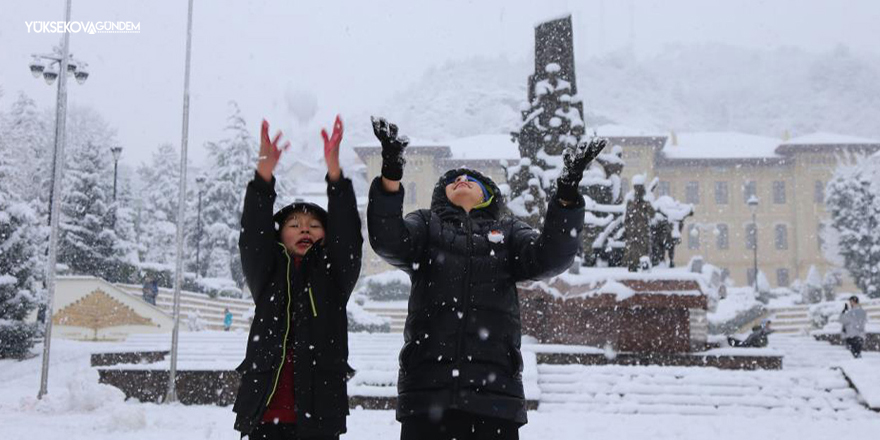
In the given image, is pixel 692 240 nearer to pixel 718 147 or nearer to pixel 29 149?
pixel 718 147

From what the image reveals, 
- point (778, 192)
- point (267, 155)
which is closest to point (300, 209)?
point (267, 155)

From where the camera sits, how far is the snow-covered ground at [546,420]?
838cm

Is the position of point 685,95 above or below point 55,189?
above

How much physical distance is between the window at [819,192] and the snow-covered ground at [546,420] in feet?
195

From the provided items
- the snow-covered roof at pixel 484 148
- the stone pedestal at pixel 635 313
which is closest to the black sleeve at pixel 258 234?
the stone pedestal at pixel 635 313

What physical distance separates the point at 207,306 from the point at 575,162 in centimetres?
3540

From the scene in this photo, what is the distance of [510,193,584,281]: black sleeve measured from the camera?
3340 millimetres

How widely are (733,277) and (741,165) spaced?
9.47m

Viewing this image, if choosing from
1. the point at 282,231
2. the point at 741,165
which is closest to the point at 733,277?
the point at 741,165

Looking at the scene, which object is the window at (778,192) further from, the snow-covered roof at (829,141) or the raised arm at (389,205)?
the raised arm at (389,205)

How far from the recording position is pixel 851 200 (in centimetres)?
5284

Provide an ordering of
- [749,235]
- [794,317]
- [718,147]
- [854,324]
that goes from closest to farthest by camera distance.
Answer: [854,324]
[794,317]
[749,235]
[718,147]

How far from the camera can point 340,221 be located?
3.36 metres

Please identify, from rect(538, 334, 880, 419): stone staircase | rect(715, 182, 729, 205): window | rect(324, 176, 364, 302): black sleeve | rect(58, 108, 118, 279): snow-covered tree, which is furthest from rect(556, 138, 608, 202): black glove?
rect(715, 182, 729, 205): window
